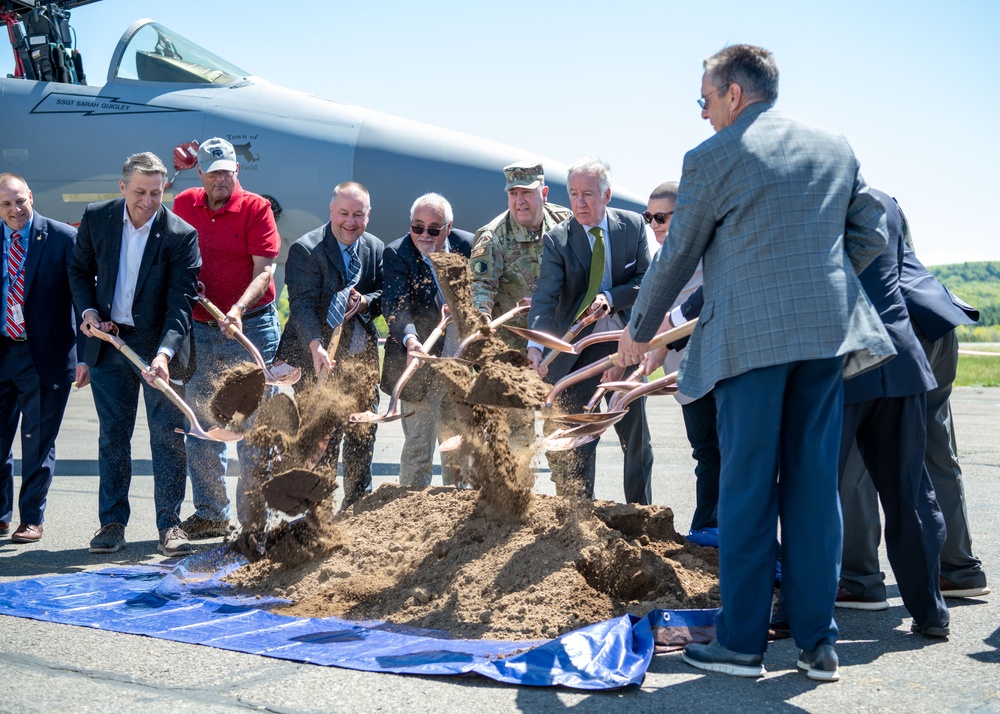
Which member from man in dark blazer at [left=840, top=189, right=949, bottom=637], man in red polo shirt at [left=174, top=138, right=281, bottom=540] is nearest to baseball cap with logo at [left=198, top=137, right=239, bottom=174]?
man in red polo shirt at [left=174, top=138, right=281, bottom=540]

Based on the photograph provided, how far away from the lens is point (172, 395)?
501 cm

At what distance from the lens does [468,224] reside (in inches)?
335

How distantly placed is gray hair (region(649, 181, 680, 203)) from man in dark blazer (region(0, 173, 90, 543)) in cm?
336

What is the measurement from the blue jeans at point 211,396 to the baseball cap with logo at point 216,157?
35.5 inches

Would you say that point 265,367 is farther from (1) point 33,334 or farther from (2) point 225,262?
(1) point 33,334

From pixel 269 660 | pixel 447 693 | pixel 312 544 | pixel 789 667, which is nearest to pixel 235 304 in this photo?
pixel 312 544

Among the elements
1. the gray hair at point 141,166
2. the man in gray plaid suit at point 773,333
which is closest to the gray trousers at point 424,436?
the gray hair at point 141,166

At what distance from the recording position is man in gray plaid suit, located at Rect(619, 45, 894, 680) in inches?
Answer: 124

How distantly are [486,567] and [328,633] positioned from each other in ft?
2.46

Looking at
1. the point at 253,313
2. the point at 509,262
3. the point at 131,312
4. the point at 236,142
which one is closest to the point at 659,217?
the point at 509,262

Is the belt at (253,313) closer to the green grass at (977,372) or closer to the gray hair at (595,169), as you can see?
the gray hair at (595,169)

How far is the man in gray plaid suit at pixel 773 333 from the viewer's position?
124 inches

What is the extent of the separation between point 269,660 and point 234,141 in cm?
669

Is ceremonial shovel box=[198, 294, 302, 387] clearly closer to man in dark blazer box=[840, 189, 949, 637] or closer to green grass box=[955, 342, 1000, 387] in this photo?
man in dark blazer box=[840, 189, 949, 637]
